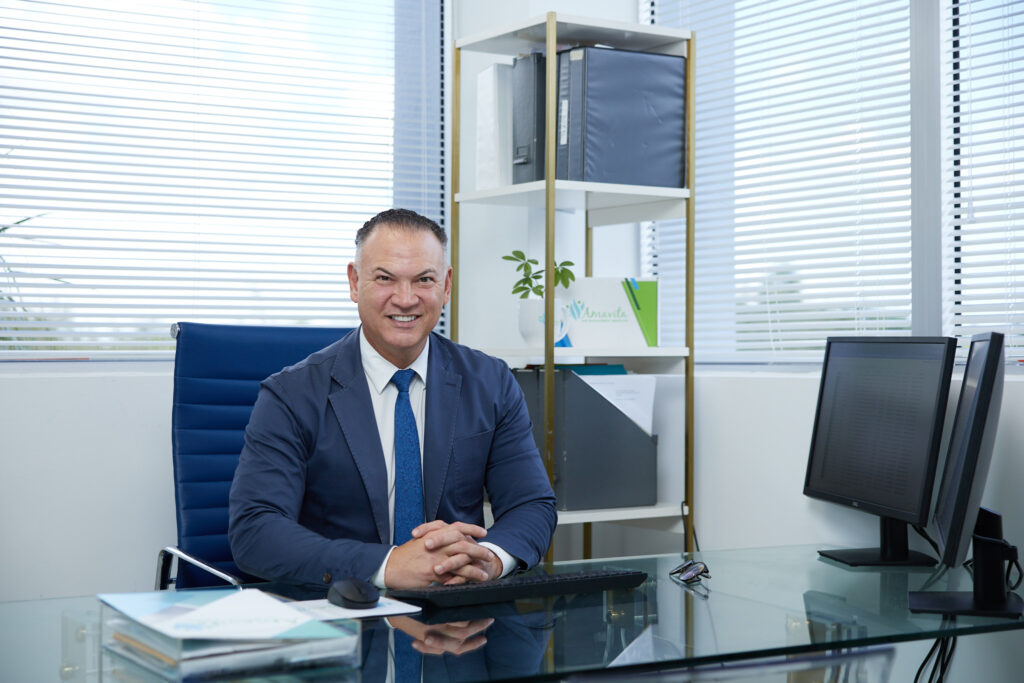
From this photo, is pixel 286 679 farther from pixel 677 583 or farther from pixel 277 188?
pixel 277 188

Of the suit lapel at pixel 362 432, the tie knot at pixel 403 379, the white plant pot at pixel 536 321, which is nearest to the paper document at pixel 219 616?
the suit lapel at pixel 362 432

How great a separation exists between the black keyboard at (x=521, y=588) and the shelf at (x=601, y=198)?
1.31 m

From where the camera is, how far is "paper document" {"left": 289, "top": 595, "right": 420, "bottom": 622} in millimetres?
1350

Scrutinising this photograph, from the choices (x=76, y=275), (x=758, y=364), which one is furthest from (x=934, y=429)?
(x=76, y=275)

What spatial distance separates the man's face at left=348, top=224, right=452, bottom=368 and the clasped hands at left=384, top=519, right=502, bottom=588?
487 mm

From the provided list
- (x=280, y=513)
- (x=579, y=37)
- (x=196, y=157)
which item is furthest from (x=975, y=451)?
(x=196, y=157)

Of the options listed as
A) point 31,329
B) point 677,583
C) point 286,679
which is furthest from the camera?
point 31,329

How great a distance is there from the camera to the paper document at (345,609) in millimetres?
1350

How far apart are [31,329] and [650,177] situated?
1743mm

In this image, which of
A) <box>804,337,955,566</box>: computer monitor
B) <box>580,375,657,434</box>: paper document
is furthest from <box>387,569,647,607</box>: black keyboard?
<box>580,375,657,434</box>: paper document

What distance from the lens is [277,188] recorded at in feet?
10.1

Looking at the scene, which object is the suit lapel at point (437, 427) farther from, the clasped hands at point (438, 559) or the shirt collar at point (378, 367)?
the clasped hands at point (438, 559)

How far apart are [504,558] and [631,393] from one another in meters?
1.11

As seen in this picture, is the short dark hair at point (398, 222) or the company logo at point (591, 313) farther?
the company logo at point (591, 313)
